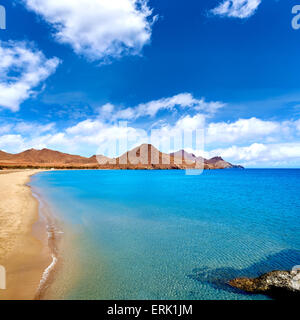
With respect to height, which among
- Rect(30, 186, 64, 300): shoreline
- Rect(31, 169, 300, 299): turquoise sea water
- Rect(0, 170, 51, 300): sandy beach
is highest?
Rect(0, 170, 51, 300): sandy beach

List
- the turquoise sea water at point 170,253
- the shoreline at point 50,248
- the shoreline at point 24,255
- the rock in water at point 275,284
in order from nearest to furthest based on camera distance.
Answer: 1. the rock in water at point 275,284
2. the shoreline at point 24,255
3. the shoreline at point 50,248
4. the turquoise sea water at point 170,253

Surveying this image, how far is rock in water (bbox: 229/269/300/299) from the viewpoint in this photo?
5.52m

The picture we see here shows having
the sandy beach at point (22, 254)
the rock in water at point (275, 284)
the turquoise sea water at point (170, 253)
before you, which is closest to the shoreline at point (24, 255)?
the sandy beach at point (22, 254)

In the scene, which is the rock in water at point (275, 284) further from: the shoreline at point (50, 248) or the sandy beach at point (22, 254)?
the sandy beach at point (22, 254)

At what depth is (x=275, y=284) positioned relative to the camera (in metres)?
5.82

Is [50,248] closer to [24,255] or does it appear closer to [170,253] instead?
[24,255]

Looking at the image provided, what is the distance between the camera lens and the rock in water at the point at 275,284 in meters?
5.52

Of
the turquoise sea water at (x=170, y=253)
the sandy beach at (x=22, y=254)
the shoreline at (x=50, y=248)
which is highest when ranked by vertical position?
the sandy beach at (x=22, y=254)

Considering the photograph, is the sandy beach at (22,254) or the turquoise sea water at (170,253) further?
the turquoise sea water at (170,253)

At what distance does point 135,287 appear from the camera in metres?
6.17

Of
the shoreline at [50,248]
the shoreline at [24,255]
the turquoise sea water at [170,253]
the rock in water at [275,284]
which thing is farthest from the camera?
the turquoise sea water at [170,253]

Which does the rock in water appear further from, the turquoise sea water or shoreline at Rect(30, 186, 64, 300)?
shoreline at Rect(30, 186, 64, 300)

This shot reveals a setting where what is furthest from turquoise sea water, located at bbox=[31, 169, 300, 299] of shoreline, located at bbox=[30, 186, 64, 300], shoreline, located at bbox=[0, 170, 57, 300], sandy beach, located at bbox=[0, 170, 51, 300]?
sandy beach, located at bbox=[0, 170, 51, 300]
